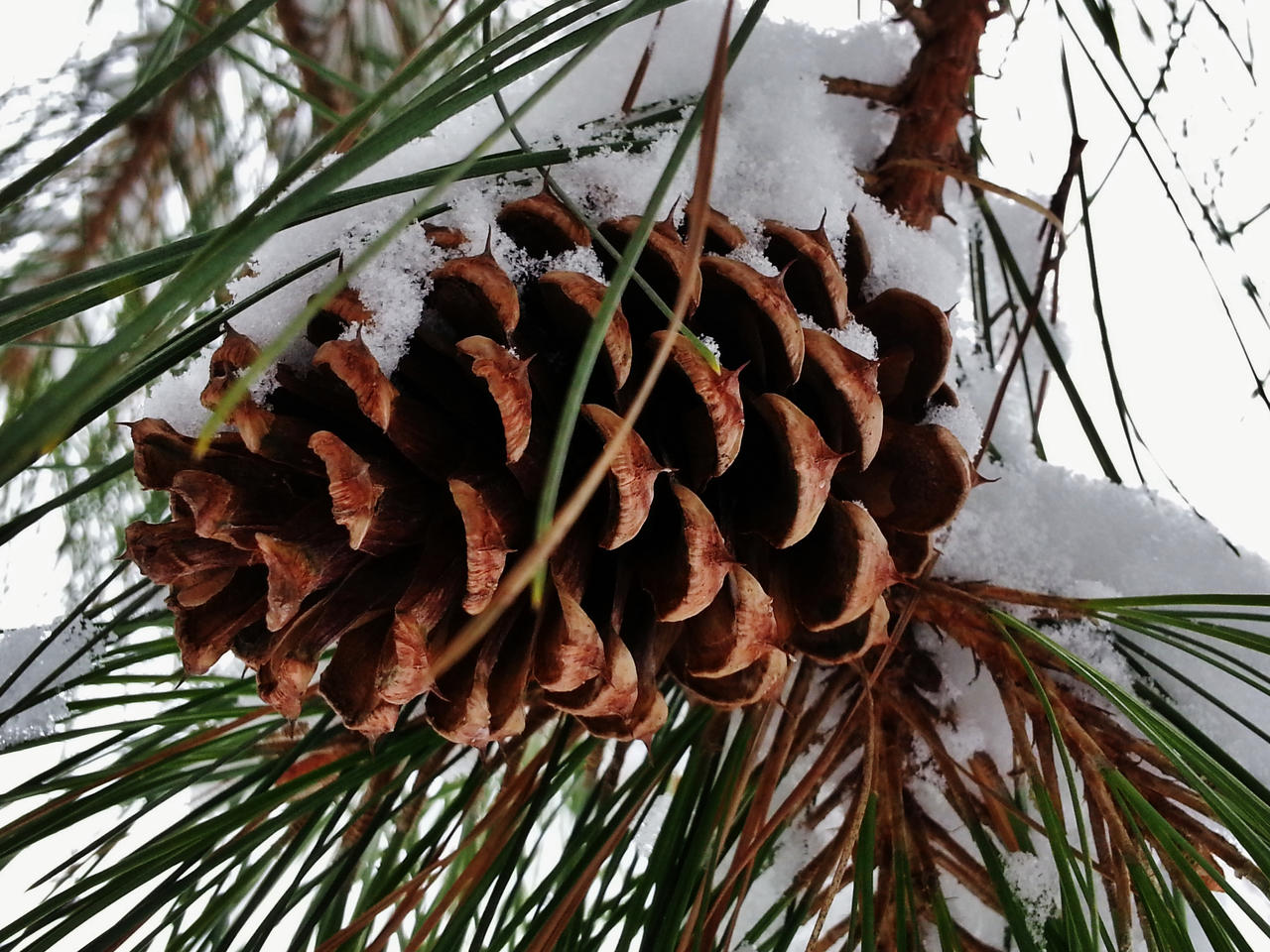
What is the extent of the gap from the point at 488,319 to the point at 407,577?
8 centimetres

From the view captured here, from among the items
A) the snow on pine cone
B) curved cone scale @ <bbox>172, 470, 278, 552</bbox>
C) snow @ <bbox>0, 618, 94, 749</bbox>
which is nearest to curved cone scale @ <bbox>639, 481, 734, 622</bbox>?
the snow on pine cone

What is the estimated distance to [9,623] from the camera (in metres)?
0.60

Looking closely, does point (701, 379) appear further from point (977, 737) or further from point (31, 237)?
point (31, 237)

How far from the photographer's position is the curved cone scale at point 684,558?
9.7 inches

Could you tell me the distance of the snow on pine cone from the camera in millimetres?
243

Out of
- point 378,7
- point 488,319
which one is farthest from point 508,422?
point 378,7

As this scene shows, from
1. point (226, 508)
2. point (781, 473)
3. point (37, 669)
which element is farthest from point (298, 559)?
point (37, 669)

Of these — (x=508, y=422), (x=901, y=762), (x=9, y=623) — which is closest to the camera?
(x=508, y=422)

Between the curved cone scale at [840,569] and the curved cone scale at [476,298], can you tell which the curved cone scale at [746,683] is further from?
the curved cone scale at [476,298]

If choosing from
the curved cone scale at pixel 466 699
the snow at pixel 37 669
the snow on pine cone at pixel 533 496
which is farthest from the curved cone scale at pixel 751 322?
the snow at pixel 37 669

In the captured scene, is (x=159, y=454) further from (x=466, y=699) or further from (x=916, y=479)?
(x=916, y=479)

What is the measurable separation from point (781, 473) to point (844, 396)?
1.1 inches

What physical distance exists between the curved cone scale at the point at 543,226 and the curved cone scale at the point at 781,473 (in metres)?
0.07

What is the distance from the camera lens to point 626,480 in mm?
236
